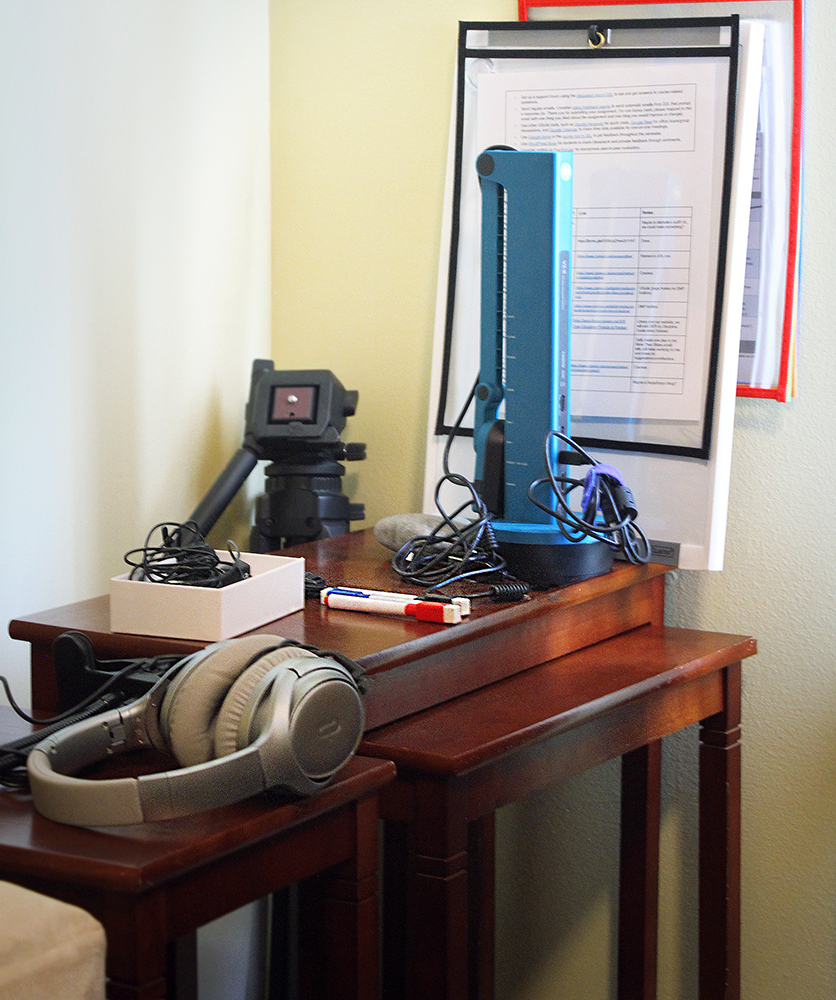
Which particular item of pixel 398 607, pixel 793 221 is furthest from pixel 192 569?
pixel 793 221

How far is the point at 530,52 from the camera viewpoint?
5.36 feet

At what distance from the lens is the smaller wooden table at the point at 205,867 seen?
70 centimetres

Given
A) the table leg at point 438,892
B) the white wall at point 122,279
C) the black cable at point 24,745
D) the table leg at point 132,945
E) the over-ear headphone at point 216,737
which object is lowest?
the table leg at point 438,892

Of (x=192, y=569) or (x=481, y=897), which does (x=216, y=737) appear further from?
(x=481, y=897)

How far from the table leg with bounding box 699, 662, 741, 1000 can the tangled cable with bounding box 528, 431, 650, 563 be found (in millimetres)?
254

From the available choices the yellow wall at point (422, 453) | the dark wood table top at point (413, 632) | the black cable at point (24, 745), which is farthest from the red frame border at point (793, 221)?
the black cable at point (24, 745)

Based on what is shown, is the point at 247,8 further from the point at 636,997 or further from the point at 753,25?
the point at 636,997

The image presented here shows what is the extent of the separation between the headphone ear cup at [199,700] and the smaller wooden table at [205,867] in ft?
0.17

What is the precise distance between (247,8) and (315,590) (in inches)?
44.4

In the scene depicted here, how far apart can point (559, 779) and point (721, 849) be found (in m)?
0.48

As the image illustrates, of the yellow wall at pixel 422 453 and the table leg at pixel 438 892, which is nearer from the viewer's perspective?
the table leg at pixel 438 892

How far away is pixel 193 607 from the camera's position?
1015 millimetres

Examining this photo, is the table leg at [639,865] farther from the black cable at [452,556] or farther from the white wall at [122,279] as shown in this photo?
the white wall at [122,279]

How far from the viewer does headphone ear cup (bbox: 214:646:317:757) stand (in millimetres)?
786
